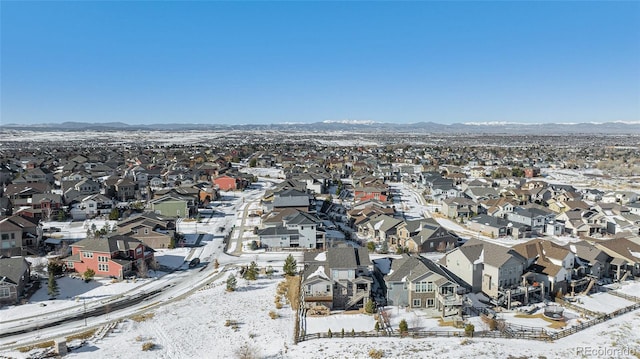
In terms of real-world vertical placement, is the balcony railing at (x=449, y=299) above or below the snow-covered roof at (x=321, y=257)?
below

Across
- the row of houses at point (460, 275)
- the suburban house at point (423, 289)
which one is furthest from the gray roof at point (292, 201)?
the suburban house at point (423, 289)

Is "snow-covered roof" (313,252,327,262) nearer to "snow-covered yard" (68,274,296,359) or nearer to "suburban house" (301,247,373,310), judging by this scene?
"suburban house" (301,247,373,310)

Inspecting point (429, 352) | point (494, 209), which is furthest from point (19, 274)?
point (494, 209)

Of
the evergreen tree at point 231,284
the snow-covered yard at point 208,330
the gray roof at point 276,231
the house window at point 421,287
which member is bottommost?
the snow-covered yard at point 208,330

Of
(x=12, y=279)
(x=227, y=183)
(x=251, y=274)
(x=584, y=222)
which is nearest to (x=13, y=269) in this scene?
(x=12, y=279)

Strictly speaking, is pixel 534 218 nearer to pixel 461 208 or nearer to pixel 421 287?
pixel 461 208

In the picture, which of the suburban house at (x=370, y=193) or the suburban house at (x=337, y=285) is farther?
the suburban house at (x=370, y=193)

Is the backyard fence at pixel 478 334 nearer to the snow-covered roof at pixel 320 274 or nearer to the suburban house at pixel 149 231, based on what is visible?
the snow-covered roof at pixel 320 274

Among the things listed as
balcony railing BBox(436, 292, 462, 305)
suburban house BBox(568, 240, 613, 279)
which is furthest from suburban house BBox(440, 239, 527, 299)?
suburban house BBox(568, 240, 613, 279)

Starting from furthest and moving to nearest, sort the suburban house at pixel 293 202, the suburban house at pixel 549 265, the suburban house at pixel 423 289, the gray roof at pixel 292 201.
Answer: the gray roof at pixel 292 201
the suburban house at pixel 293 202
the suburban house at pixel 549 265
the suburban house at pixel 423 289
